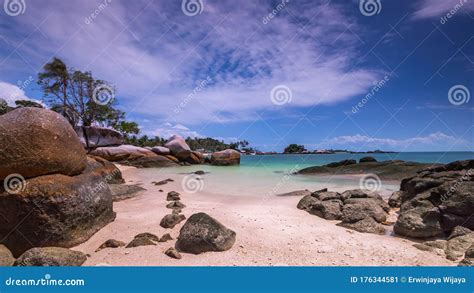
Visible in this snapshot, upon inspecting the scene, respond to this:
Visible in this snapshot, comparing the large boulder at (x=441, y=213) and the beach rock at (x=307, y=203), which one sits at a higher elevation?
the large boulder at (x=441, y=213)

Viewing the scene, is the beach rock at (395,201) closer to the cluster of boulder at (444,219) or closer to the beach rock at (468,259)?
the cluster of boulder at (444,219)

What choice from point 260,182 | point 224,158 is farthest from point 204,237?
point 224,158

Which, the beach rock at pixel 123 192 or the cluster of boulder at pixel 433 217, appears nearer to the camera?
the cluster of boulder at pixel 433 217

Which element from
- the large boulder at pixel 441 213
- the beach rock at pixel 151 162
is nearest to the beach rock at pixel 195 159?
the beach rock at pixel 151 162

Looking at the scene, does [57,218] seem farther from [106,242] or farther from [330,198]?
[330,198]

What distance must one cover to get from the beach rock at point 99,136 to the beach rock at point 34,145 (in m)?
26.5

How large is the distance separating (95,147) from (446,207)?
1201 inches

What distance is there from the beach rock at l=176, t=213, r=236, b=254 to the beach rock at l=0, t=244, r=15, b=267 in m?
2.37

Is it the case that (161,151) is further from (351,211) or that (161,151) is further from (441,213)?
(441,213)

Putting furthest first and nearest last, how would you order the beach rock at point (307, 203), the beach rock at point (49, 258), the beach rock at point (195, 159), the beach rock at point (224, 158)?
the beach rock at point (224, 158), the beach rock at point (195, 159), the beach rock at point (307, 203), the beach rock at point (49, 258)

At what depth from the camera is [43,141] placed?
462 centimetres

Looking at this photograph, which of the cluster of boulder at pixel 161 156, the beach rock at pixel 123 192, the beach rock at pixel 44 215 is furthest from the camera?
the cluster of boulder at pixel 161 156

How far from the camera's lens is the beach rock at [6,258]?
3.76 meters

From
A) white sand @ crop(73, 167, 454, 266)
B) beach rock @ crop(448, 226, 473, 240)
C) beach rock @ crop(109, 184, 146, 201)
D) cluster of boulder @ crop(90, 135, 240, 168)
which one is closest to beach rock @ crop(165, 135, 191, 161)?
cluster of boulder @ crop(90, 135, 240, 168)
